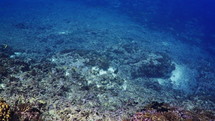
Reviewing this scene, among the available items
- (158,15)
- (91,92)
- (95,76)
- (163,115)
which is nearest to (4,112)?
(163,115)

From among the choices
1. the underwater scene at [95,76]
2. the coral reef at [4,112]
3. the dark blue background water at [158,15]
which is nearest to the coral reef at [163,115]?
the underwater scene at [95,76]

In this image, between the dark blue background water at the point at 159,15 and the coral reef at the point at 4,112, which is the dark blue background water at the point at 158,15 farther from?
the coral reef at the point at 4,112

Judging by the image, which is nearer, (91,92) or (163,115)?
(163,115)

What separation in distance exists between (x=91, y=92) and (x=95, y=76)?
3.40 meters

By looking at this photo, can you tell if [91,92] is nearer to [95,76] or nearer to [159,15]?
[95,76]

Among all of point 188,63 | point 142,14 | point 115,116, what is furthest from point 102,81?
point 142,14

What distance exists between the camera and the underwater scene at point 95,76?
7.87 meters

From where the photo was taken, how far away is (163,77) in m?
19.7

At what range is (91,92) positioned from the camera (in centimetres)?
1142

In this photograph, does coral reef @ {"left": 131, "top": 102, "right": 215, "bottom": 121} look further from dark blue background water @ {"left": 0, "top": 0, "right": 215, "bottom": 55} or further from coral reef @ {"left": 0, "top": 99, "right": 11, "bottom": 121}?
dark blue background water @ {"left": 0, "top": 0, "right": 215, "bottom": 55}

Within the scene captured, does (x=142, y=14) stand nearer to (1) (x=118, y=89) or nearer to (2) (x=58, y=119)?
(1) (x=118, y=89)

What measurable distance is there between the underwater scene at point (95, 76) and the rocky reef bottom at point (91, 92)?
0.11 feet

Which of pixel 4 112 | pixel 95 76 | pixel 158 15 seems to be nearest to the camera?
pixel 4 112

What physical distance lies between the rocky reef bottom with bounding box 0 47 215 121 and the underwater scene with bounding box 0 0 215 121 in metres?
0.03
